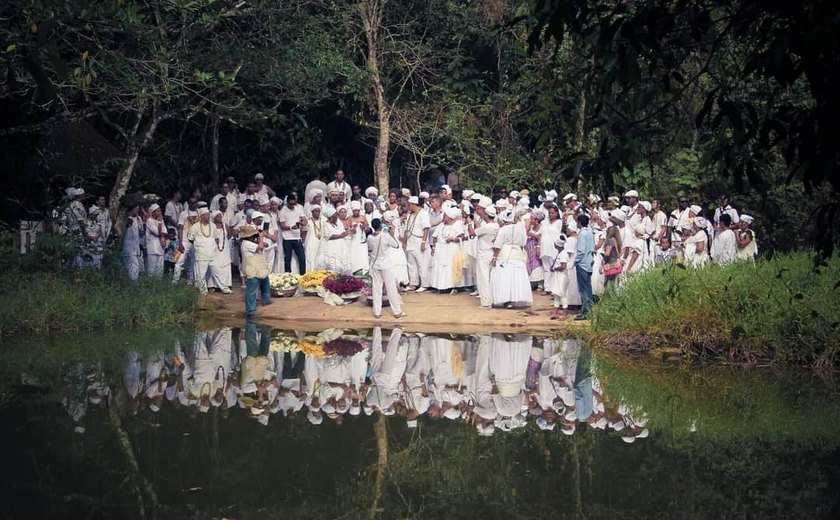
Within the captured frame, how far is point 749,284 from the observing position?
15367 millimetres

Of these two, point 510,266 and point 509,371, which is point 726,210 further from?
point 509,371

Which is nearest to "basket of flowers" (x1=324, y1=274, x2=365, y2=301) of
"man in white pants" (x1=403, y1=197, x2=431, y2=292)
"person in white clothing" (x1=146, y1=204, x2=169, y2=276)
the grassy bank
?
"man in white pants" (x1=403, y1=197, x2=431, y2=292)

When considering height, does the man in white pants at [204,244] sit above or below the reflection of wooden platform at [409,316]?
above

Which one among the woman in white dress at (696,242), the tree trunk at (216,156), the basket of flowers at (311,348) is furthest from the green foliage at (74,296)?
the woman in white dress at (696,242)

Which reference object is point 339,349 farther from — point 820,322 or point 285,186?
point 285,186

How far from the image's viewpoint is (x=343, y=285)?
20625 mm

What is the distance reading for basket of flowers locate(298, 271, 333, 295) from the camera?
21.5 meters

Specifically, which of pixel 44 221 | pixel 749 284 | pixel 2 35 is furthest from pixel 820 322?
pixel 44 221

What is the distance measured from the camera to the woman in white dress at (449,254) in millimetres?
22078

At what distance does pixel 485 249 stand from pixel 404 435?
9.40 meters

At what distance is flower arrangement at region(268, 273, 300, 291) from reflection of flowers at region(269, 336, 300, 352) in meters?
3.88

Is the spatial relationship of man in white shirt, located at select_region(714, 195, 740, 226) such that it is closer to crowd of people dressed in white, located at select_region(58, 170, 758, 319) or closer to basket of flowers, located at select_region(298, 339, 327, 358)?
crowd of people dressed in white, located at select_region(58, 170, 758, 319)

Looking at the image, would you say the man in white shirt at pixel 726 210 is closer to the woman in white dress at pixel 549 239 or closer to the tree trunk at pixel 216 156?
the woman in white dress at pixel 549 239

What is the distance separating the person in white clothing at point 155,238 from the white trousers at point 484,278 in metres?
6.27
